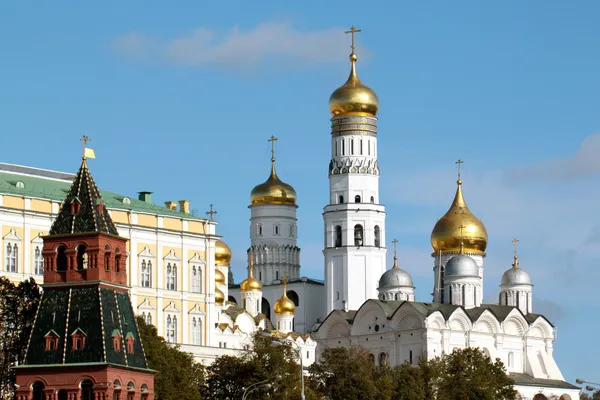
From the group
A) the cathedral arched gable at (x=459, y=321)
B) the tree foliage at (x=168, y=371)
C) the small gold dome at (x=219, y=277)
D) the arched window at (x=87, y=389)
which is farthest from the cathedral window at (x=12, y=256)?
the cathedral arched gable at (x=459, y=321)

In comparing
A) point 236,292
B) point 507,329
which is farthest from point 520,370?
point 236,292

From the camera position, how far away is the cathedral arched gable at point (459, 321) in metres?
144

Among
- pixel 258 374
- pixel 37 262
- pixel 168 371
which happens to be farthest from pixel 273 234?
pixel 168 371

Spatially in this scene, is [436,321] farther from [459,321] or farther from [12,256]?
[12,256]

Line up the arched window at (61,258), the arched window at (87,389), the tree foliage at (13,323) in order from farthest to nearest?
the tree foliage at (13,323) → the arched window at (61,258) → the arched window at (87,389)

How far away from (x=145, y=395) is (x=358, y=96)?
71.7m

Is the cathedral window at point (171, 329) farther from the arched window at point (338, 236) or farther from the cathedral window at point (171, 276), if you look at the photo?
the arched window at point (338, 236)

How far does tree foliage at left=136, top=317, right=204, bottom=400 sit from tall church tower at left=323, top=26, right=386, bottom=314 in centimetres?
5210

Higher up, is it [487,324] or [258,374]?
[487,324]

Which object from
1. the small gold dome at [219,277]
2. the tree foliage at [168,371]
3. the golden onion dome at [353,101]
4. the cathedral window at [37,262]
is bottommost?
the tree foliage at [168,371]

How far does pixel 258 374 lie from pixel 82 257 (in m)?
21.7

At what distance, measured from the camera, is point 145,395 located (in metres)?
78.7

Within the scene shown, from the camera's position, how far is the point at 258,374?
98000mm

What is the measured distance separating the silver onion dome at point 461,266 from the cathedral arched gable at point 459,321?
4.29 metres
